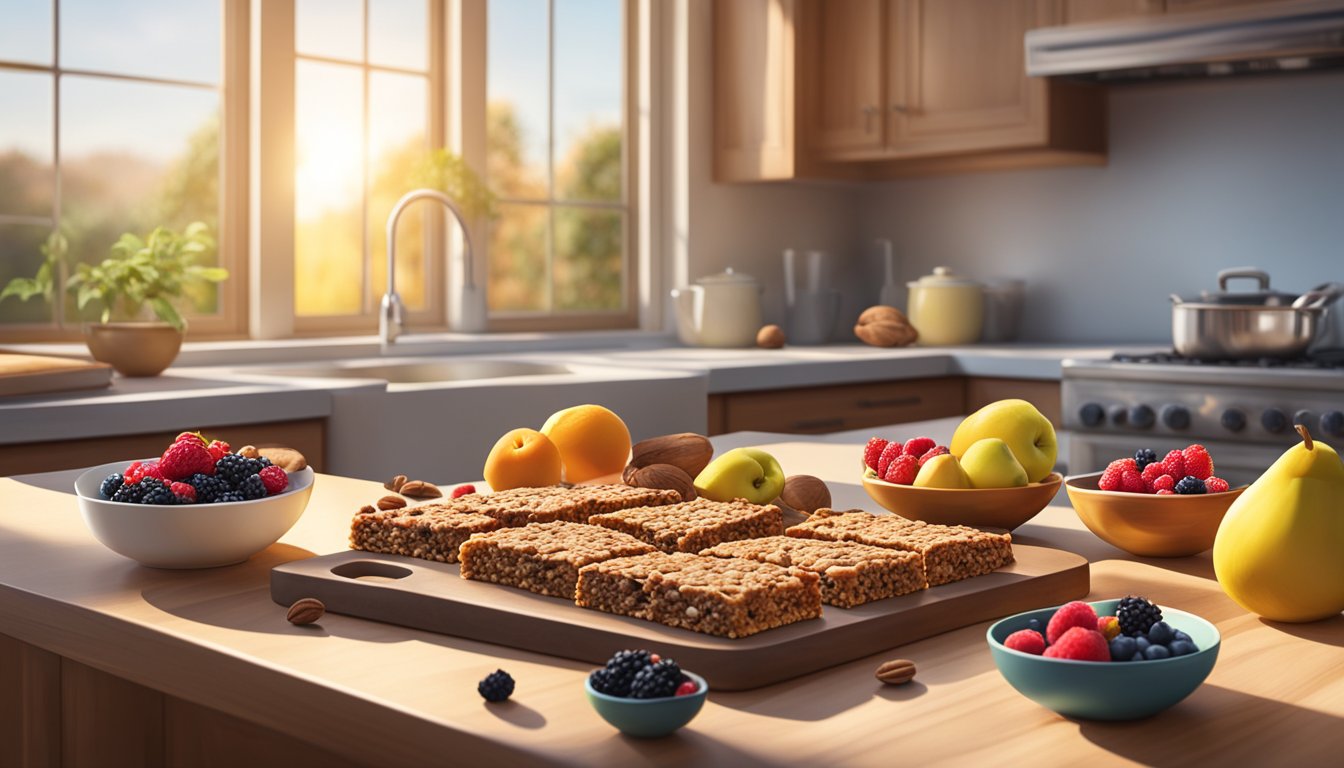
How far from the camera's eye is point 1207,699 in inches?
32.1

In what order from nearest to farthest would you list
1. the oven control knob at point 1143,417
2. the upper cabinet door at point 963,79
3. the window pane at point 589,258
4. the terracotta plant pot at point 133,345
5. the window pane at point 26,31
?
the terracotta plant pot at point 133,345 < the oven control knob at point 1143,417 < the window pane at point 26,31 < the upper cabinet door at point 963,79 < the window pane at point 589,258

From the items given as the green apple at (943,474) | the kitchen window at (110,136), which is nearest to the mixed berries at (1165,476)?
the green apple at (943,474)

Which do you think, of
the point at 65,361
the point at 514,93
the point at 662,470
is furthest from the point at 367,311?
the point at 662,470

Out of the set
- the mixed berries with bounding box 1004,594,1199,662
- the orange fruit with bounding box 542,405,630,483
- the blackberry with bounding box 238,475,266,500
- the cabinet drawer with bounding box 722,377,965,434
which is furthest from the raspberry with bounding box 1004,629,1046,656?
the cabinet drawer with bounding box 722,377,965,434

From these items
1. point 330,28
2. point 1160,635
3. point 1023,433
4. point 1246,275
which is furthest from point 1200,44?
point 1160,635

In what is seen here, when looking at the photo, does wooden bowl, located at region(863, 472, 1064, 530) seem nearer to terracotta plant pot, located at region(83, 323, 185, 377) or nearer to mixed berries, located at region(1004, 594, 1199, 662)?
mixed berries, located at region(1004, 594, 1199, 662)

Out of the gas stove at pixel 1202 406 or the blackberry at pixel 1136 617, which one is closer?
the blackberry at pixel 1136 617

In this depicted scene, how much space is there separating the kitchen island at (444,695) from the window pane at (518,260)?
2.99 m

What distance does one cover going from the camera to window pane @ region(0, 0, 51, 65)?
3234mm

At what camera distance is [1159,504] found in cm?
121

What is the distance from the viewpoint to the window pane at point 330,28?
375 cm

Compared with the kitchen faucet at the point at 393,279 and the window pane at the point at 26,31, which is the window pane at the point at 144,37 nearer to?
the window pane at the point at 26,31

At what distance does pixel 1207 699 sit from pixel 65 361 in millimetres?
2224

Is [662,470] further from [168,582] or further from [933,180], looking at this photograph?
[933,180]
